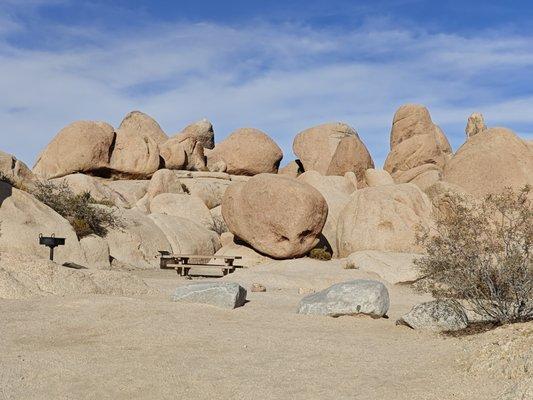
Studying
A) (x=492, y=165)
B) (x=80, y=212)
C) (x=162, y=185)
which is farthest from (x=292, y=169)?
(x=80, y=212)

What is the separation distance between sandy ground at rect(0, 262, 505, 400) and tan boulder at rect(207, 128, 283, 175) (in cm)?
3564

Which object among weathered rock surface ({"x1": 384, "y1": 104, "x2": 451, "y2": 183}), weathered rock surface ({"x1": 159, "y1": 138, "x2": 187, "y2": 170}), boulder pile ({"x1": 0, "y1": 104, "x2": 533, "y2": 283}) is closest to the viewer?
boulder pile ({"x1": 0, "y1": 104, "x2": 533, "y2": 283})

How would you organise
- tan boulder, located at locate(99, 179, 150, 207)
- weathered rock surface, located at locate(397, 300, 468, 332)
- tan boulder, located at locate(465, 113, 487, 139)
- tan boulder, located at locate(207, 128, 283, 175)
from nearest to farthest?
weathered rock surface, located at locate(397, 300, 468, 332), tan boulder, located at locate(99, 179, 150, 207), tan boulder, located at locate(207, 128, 283, 175), tan boulder, located at locate(465, 113, 487, 139)

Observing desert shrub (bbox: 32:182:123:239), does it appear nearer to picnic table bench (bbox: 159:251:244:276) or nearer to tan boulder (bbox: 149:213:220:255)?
tan boulder (bbox: 149:213:220:255)

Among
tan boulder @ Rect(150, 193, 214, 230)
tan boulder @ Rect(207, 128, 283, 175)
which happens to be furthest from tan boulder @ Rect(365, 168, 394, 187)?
tan boulder @ Rect(150, 193, 214, 230)

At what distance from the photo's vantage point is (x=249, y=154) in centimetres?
4819

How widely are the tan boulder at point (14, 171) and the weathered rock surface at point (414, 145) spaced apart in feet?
82.7

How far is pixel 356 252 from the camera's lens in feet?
74.5

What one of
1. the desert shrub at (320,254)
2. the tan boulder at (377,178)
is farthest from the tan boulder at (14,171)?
the tan boulder at (377,178)

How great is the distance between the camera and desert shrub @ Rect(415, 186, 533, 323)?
10.1 m

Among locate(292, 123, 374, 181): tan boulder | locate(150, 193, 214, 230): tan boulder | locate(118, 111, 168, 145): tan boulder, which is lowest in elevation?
locate(150, 193, 214, 230): tan boulder

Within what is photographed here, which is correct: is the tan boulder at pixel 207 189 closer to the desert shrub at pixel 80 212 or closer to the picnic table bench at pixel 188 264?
the desert shrub at pixel 80 212

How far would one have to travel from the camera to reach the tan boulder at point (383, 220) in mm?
23869

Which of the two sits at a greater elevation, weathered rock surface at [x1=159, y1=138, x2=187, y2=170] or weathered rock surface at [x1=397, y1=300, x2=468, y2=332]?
weathered rock surface at [x1=159, y1=138, x2=187, y2=170]
